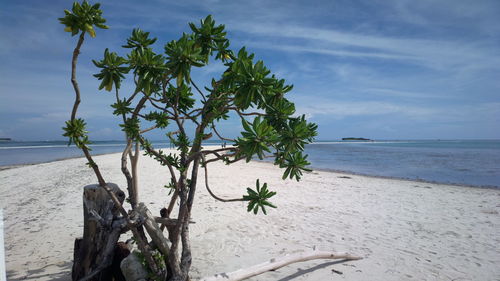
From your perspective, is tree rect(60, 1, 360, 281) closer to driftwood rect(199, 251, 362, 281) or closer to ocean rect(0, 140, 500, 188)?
driftwood rect(199, 251, 362, 281)

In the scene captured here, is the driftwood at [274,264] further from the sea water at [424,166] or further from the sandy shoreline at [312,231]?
the sea water at [424,166]

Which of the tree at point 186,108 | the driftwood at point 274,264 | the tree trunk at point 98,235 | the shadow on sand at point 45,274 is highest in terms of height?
the tree at point 186,108

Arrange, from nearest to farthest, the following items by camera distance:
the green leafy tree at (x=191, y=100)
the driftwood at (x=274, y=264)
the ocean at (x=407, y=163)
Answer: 1. the green leafy tree at (x=191, y=100)
2. the driftwood at (x=274, y=264)
3. the ocean at (x=407, y=163)

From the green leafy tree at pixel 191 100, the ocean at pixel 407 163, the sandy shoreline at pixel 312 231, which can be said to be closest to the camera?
the green leafy tree at pixel 191 100

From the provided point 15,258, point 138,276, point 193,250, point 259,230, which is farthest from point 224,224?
point 15,258

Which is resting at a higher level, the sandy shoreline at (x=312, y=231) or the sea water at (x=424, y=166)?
the sea water at (x=424, y=166)

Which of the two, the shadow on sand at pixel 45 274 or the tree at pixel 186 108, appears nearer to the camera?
the tree at pixel 186 108

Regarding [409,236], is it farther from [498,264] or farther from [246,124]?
[246,124]

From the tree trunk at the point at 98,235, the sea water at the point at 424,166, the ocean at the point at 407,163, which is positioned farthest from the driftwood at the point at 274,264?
the sea water at the point at 424,166

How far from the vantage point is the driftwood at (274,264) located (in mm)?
3680

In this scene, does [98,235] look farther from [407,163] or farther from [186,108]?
[407,163]

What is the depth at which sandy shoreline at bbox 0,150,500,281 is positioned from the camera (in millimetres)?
4320

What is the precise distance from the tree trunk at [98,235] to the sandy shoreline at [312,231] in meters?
0.77

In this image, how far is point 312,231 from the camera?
600 cm
